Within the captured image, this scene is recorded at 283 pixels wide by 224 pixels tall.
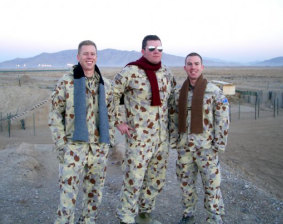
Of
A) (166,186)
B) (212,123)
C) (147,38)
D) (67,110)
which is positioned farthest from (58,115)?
(166,186)

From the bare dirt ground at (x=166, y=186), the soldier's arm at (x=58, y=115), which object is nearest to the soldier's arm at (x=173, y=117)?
the bare dirt ground at (x=166, y=186)

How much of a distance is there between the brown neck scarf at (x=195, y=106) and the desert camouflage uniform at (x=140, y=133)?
8.9 inches

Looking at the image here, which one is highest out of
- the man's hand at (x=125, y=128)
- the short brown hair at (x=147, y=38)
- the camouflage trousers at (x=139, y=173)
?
the short brown hair at (x=147, y=38)

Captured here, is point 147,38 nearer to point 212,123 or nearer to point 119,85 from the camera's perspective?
point 119,85

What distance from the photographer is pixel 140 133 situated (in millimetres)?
3508

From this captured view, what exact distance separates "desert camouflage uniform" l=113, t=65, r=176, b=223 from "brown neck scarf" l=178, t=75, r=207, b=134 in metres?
0.23

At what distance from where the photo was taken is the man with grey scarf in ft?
9.78

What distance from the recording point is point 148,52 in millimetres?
3488

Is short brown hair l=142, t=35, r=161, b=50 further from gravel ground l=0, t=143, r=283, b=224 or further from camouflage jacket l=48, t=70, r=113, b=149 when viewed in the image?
gravel ground l=0, t=143, r=283, b=224

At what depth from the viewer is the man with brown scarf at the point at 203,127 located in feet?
11.3

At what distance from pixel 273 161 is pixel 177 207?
5.70 m

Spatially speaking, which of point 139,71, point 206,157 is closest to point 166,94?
point 139,71

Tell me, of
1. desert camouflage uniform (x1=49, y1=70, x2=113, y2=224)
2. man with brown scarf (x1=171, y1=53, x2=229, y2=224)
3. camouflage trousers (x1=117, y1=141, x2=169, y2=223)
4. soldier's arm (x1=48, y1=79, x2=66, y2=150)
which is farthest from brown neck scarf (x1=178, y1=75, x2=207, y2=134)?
soldier's arm (x1=48, y1=79, x2=66, y2=150)

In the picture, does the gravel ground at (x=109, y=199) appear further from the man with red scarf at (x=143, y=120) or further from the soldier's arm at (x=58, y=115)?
the soldier's arm at (x=58, y=115)
